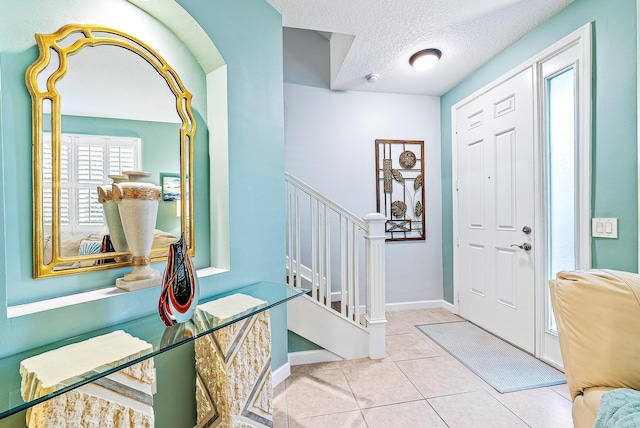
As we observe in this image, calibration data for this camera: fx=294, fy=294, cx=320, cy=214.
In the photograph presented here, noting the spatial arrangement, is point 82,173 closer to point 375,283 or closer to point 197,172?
point 197,172

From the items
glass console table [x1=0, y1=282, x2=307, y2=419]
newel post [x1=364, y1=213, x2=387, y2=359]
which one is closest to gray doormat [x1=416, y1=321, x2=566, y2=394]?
newel post [x1=364, y1=213, x2=387, y2=359]

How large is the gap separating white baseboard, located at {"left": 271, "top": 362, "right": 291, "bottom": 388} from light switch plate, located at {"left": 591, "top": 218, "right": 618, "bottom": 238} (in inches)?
85.2

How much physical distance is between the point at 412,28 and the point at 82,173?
2.34m

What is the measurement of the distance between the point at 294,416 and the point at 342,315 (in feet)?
2.57

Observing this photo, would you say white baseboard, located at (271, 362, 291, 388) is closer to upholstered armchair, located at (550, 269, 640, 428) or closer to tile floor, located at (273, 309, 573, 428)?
tile floor, located at (273, 309, 573, 428)

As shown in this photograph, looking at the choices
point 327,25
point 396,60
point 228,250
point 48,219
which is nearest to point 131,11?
point 48,219

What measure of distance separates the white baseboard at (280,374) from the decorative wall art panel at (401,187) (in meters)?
1.83

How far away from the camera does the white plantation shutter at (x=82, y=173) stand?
1048 millimetres

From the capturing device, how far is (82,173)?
113cm

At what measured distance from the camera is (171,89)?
1.46 m

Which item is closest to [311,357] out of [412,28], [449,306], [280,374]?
[280,374]

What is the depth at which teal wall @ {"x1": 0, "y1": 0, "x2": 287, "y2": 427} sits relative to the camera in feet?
3.17

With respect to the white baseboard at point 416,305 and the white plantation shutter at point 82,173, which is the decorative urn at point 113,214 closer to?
the white plantation shutter at point 82,173

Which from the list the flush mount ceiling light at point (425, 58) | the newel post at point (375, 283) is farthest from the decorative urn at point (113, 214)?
the flush mount ceiling light at point (425, 58)
